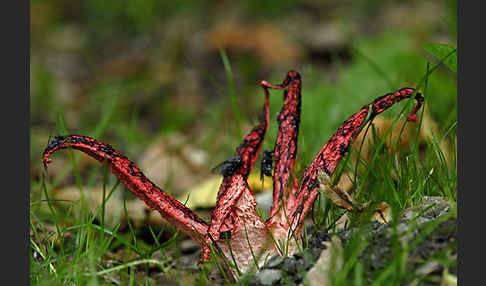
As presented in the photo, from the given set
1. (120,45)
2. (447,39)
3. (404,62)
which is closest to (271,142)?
(404,62)

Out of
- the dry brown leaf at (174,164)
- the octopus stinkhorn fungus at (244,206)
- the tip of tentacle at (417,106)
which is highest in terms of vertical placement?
the tip of tentacle at (417,106)

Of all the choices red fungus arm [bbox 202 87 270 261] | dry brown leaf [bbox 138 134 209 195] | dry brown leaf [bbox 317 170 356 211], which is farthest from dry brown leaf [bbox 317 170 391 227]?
dry brown leaf [bbox 138 134 209 195]

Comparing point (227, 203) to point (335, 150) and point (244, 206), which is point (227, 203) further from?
point (335, 150)

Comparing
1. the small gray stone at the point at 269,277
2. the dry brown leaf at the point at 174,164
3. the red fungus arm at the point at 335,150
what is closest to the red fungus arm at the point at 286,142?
the red fungus arm at the point at 335,150

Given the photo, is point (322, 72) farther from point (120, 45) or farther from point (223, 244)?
point (223, 244)

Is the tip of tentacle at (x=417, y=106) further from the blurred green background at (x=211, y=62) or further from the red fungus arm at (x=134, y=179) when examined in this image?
the blurred green background at (x=211, y=62)

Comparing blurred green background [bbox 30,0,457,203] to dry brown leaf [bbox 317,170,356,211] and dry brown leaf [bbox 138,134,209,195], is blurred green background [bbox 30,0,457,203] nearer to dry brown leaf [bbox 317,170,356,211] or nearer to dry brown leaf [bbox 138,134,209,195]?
dry brown leaf [bbox 138,134,209,195]
